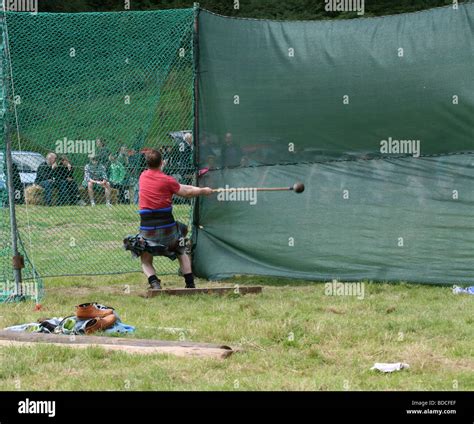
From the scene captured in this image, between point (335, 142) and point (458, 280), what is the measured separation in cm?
220

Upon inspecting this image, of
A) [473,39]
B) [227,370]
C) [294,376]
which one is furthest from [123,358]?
[473,39]

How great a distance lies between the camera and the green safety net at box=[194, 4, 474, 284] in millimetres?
10773

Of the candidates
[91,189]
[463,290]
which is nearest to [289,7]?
[91,189]

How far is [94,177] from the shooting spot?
1275 cm

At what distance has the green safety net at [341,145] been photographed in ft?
35.3

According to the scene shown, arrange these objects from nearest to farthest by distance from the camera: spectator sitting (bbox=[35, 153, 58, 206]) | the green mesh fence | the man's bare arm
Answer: the man's bare arm → the green mesh fence → spectator sitting (bbox=[35, 153, 58, 206])

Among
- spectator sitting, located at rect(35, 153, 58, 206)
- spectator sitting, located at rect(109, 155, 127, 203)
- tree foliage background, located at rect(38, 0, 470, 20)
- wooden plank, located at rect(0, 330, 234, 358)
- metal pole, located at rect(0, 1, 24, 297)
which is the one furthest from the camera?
tree foliage background, located at rect(38, 0, 470, 20)

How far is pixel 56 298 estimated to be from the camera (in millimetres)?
10352
